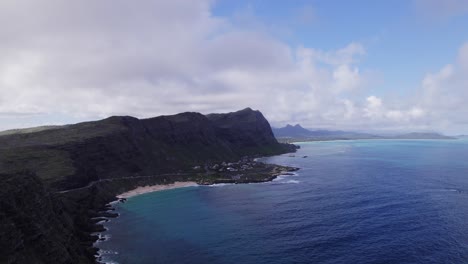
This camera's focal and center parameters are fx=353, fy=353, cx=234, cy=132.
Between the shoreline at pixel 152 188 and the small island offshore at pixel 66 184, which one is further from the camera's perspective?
the shoreline at pixel 152 188

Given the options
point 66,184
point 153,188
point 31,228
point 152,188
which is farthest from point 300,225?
point 152,188

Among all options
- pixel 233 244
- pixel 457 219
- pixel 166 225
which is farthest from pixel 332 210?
pixel 166 225

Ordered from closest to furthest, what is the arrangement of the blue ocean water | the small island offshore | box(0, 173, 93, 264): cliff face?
1. box(0, 173, 93, 264): cliff face
2. the small island offshore
3. the blue ocean water

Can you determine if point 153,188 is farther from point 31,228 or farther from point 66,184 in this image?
point 31,228

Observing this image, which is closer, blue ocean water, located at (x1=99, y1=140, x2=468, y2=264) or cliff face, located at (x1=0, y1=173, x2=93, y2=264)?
cliff face, located at (x1=0, y1=173, x2=93, y2=264)

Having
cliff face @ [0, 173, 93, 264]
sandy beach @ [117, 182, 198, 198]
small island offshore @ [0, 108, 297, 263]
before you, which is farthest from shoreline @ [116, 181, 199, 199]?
cliff face @ [0, 173, 93, 264]

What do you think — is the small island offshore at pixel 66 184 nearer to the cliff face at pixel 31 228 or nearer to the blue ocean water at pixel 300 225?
the cliff face at pixel 31 228

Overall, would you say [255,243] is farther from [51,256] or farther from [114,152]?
[114,152]

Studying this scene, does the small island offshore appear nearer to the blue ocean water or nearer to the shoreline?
the shoreline

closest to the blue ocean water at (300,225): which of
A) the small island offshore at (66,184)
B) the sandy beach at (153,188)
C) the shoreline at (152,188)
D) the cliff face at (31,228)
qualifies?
the shoreline at (152,188)

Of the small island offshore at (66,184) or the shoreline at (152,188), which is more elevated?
the small island offshore at (66,184)
